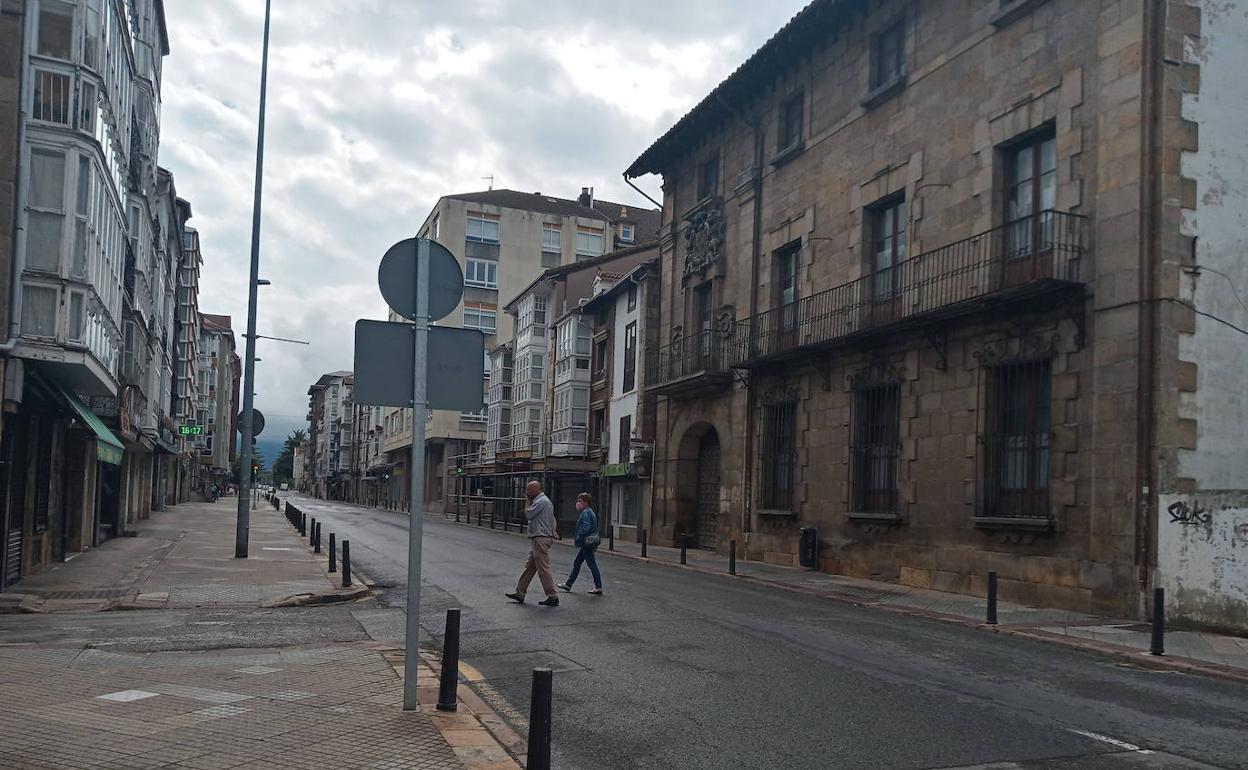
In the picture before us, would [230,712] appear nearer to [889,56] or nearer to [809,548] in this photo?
[809,548]

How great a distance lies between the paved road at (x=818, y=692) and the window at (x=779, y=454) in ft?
33.3

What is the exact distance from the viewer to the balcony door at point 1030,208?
16.5m

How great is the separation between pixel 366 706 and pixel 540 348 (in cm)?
4521

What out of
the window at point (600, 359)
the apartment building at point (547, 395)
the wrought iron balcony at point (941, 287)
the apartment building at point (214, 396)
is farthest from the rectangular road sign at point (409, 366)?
the apartment building at point (214, 396)

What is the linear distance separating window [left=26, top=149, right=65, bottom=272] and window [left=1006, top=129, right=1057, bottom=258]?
47.1ft

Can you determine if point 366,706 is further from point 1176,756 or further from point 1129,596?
point 1129,596

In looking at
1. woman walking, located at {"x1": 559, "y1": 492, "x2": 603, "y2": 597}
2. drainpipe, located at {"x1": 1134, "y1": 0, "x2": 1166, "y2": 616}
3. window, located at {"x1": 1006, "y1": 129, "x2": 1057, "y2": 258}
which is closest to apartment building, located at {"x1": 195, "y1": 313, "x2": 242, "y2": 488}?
woman walking, located at {"x1": 559, "y1": 492, "x2": 603, "y2": 597}

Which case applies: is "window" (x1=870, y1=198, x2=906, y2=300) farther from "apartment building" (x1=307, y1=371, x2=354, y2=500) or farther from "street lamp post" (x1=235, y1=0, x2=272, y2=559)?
"apartment building" (x1=307, y1=371, x2=354, y2=500)

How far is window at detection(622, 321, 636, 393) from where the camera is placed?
1453 inches

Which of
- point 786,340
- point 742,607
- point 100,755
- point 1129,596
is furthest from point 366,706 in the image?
point 786,340

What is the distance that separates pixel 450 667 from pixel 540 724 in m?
2.40

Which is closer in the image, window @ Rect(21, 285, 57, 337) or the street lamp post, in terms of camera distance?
window @ Rect(21, 285, 57, 337)

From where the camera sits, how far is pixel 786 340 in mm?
24484

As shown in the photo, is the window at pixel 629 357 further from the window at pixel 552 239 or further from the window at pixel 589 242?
the window at pixel 589 242
